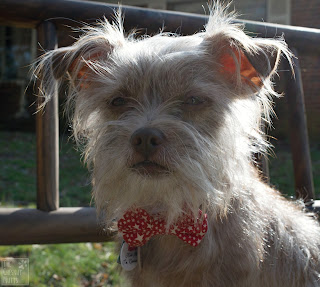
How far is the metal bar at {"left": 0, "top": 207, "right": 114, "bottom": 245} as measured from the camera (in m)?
2.65

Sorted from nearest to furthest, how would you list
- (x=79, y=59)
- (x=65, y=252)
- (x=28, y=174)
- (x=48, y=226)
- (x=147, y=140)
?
(x=147, y=140), (x=79, y=59), (x=48, y=226), (x=65, y=252), (x=28, y=174)

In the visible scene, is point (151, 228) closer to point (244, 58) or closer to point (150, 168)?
point (150, 168)

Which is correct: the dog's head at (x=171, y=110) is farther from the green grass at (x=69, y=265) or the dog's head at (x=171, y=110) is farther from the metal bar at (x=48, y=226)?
the green grass at (x=69, y=265)

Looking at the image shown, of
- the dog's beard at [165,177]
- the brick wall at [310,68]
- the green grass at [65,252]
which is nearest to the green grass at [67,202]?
the green grass at [65,252]

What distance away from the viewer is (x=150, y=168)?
194 cm

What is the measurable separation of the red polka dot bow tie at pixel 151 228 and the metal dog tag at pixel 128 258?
0.04m

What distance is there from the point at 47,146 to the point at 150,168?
3.54 ft

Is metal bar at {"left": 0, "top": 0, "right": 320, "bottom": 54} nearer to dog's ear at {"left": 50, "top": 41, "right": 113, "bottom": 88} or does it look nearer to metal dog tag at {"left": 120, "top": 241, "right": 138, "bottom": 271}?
dog's ear at {"left": 50, "top": 41, "right": 113, "bottom": 88}

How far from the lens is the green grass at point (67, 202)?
371 centimetres

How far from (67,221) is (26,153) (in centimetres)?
498

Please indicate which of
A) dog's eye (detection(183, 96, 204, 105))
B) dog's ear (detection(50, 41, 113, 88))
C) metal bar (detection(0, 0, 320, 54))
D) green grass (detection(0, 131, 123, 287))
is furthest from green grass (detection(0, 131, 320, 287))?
metal bar (detection(0, 0, 320, 54))

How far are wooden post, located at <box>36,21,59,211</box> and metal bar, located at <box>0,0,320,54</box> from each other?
0.09 m

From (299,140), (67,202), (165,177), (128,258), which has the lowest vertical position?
(67,202)

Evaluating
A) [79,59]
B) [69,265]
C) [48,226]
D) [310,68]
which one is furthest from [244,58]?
[69,265]
